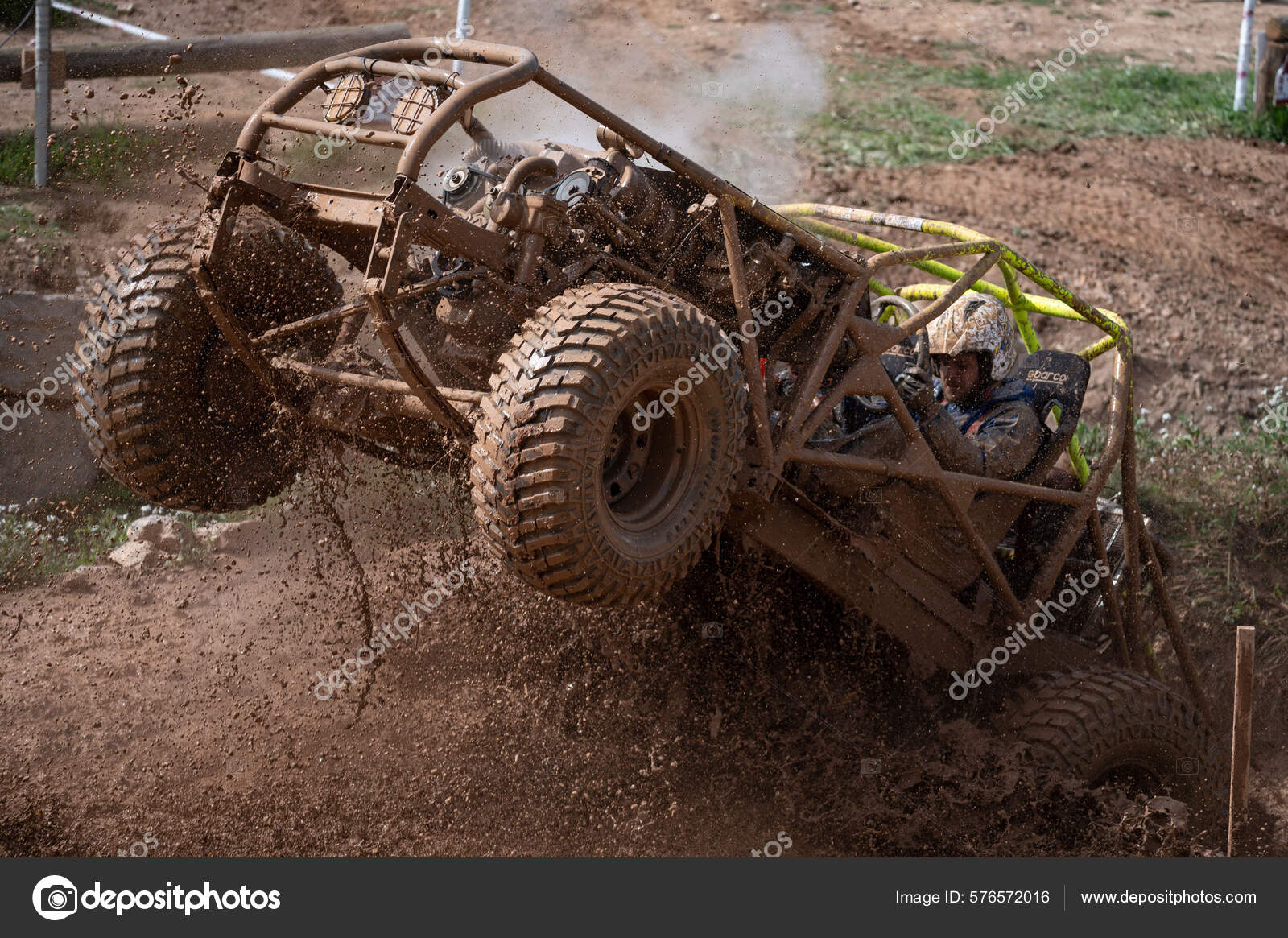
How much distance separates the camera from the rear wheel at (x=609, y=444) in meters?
3.05

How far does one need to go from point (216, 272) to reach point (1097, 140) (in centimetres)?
879

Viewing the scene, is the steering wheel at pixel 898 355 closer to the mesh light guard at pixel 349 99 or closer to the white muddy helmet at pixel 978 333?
the white muddy helmet at pixel 978 333

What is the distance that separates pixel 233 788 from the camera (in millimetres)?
4465

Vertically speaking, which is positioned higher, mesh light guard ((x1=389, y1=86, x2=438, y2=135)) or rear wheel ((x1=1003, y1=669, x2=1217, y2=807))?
mesh light guard ((x1=389, y1=86, x2=438, y2=135))

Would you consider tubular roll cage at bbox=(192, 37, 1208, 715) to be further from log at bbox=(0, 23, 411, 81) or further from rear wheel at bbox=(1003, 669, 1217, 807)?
log at bbox=(0, 23, 411, 81)

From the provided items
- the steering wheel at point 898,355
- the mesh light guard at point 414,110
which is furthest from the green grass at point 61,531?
the steering wheel at point 898,355

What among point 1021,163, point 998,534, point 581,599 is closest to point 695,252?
point 581,599

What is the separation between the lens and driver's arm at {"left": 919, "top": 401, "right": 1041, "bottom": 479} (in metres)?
4.38

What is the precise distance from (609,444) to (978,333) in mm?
1983

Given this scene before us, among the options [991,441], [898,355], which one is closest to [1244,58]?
[898,355]

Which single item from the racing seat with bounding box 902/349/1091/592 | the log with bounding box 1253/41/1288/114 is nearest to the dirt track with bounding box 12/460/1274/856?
the racing seat with bounding box 902/349/1091/592

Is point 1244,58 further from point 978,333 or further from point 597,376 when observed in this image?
point 597,376

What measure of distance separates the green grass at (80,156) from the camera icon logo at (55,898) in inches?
217

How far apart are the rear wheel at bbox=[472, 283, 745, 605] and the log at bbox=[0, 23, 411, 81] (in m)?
4.98
